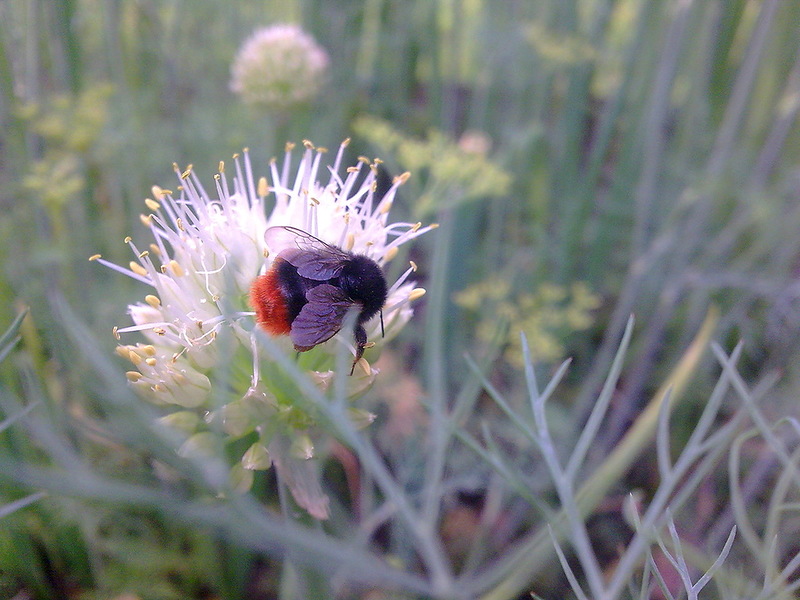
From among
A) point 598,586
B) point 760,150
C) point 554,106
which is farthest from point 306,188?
point 554,106

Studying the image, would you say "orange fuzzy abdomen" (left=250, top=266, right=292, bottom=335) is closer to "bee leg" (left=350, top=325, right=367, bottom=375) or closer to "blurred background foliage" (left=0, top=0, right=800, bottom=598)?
"bee leg" (left=350, top=325, right=367, bottom=375)

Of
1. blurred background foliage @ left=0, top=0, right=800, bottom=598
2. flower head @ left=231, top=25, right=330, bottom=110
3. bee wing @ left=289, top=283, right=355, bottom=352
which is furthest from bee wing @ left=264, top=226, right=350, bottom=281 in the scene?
flower head @ left=231, top=25, right=330, bottom=110

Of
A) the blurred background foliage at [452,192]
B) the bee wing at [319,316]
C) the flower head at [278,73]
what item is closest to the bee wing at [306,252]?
the bee wing at [319,316]

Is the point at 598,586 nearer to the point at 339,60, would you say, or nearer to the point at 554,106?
the point at 339,60

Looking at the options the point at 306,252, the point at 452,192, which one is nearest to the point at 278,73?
the point at 452,192

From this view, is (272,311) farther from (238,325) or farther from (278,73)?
(278,73)
